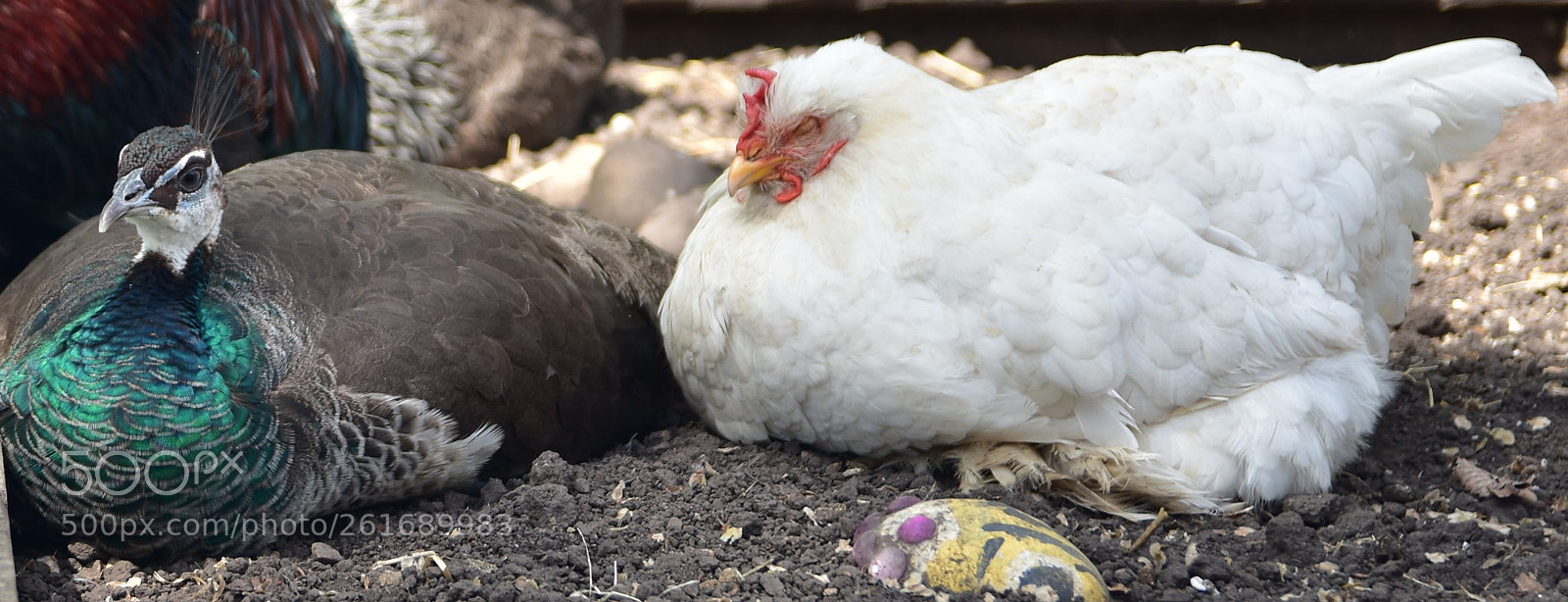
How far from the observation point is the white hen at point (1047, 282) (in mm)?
2516

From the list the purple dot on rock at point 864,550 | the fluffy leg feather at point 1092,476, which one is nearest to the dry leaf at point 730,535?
the purple dot on rock at point 864,550

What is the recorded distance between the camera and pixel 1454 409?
312 centimetres

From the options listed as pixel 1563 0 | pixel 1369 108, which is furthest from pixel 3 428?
pixel 1563 0

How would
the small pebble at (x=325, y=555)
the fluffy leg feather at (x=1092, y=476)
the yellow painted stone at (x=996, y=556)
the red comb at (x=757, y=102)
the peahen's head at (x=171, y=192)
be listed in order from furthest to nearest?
the red comb at (x=757, y=102), the fluffy leg feather at (x=1092, y=476), the small pebble at (x=325, y=555), the peahen's head at (x=171, y=192), the yellow painted stone at (x=996, y=556)

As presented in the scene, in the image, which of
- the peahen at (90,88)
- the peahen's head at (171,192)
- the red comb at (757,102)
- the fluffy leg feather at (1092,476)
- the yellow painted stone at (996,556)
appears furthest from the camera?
the peahen at (90,88)

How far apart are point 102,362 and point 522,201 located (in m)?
1.18

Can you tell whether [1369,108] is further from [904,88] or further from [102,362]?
[102,362]

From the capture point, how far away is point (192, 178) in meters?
2.37

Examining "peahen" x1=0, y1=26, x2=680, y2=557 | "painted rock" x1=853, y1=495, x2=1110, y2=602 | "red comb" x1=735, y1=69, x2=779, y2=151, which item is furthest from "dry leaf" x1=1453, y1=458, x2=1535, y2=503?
"peahen" x1=0, y1=26, x2=680, y2=557

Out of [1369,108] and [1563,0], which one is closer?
[1369,108]

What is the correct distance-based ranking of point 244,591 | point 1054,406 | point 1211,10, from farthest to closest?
1. point 1211,10
2. point 1054,406
3. point 244,591

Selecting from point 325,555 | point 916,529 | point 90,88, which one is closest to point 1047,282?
point 916,529

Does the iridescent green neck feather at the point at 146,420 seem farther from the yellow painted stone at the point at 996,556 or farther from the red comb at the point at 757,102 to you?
the yellow painted stone at the point at 996,556
